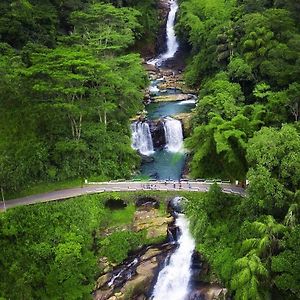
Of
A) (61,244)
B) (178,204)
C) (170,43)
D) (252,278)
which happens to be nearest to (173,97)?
(170,43)

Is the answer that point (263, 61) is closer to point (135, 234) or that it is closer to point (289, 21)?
point (289, 21)

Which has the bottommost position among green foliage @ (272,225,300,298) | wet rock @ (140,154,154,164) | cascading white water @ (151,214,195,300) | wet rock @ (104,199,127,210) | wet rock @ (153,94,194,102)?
cascading white water @ (151,214,195,300)

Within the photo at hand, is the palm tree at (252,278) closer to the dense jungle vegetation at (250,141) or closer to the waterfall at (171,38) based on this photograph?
the dense jungle vegetation at (250,141)

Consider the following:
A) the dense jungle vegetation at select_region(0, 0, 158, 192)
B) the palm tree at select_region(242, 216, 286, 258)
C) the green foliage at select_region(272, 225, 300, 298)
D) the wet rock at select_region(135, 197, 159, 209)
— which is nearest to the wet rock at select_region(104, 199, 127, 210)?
the wet rock at select_region(135, 197, 159, 209)

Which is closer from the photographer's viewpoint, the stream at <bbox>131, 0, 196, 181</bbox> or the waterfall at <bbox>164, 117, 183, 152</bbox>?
the stream at <bbox>131, 0, 196, 181</bbox>

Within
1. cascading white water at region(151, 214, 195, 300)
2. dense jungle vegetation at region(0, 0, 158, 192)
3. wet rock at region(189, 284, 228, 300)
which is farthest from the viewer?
dense jungle vegetation at region(0, 0, 158, 192)

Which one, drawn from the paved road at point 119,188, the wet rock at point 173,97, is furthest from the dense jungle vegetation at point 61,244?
the wet rock at point 173,97

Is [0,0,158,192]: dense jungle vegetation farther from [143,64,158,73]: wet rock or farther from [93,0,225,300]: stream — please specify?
[143,64,158,73]: wet rock
